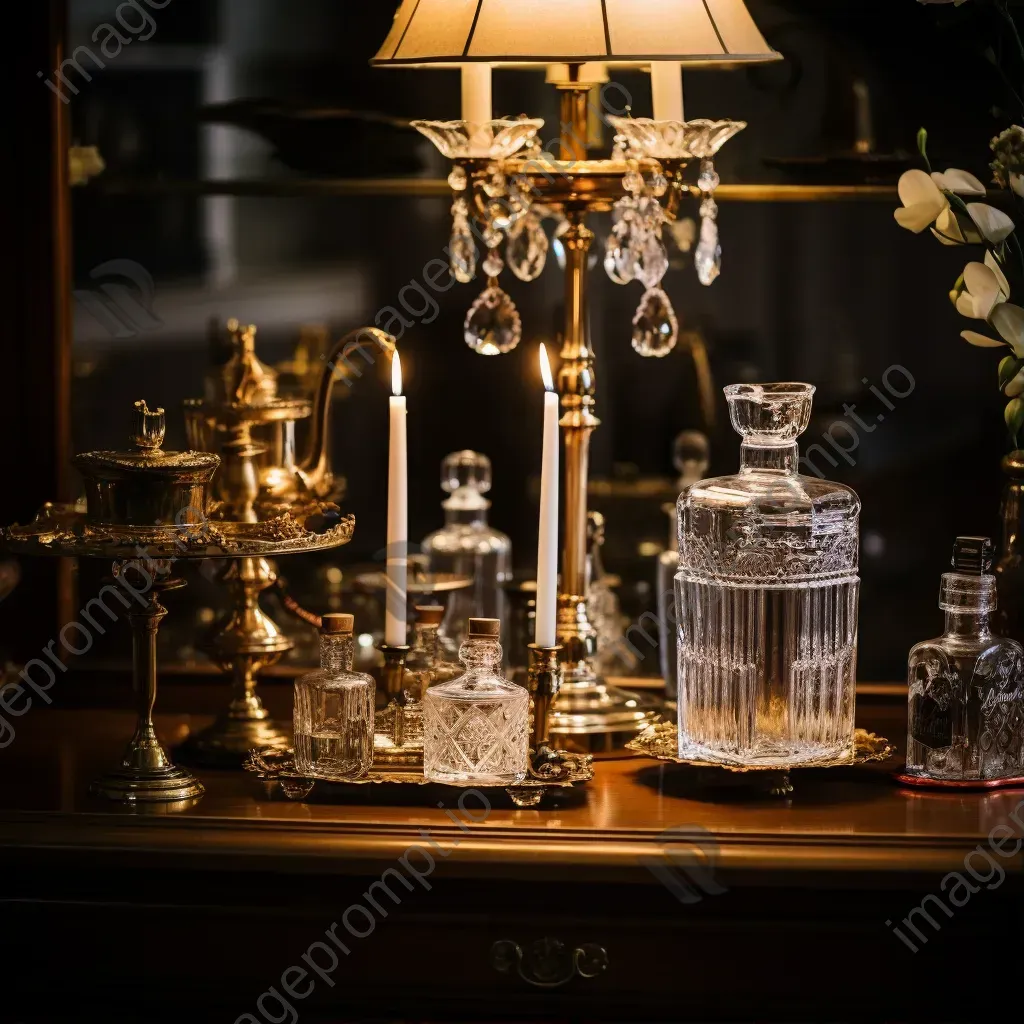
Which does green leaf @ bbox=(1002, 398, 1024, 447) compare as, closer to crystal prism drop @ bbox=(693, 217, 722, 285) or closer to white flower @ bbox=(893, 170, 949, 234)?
white flower @ bbox=(893, 170, 949, 234)

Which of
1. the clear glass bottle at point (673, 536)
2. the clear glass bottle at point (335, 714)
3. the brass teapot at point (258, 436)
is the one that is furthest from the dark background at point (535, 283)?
the clear glass bottle at point (335, 714)

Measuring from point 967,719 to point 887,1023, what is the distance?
230 millimetres

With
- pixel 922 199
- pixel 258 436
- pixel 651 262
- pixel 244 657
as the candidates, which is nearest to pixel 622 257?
pixel 651 262

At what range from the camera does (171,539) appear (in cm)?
114

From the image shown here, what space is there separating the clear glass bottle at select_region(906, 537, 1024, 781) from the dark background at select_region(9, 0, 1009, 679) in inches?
12.5

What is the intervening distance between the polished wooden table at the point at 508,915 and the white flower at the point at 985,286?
39 cm

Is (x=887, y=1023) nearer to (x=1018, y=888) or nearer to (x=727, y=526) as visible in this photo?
(x=1018, y=888)

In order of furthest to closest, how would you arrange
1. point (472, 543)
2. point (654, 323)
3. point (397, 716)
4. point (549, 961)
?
1. point (472, 543)
2. point (654, 323)
3. point (397, 716)
4. point (549, 961)

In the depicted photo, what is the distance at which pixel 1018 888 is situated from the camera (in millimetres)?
1078

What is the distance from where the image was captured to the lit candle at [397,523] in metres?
1.19

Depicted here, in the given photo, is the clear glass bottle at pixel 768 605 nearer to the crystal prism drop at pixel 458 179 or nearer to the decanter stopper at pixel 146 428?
the crystal prism drop at pixel 458 179

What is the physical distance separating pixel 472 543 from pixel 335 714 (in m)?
0.39

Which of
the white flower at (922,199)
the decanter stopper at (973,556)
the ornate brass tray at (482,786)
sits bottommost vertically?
the ornate brass tray at (482,786)

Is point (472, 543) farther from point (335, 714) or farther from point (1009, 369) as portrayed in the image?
point (1009, 369)
